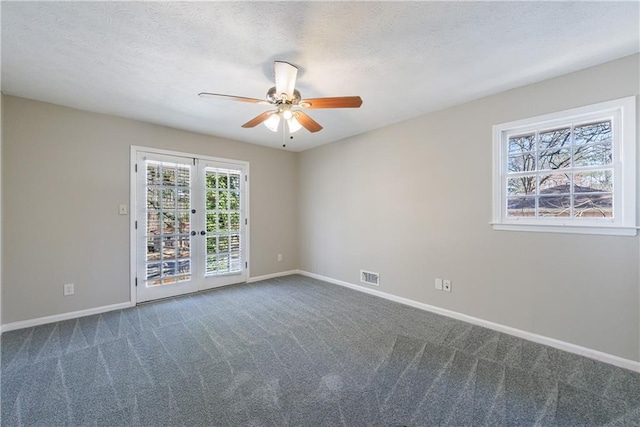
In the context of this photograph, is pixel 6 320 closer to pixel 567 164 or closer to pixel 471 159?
pixel 471 159

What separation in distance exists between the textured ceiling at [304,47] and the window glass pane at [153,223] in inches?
58.0

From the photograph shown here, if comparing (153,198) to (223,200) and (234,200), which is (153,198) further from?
(234,200)

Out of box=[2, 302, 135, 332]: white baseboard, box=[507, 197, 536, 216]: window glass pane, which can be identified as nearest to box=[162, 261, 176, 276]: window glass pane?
box=[2, 302, 135, 332]: white baseboard

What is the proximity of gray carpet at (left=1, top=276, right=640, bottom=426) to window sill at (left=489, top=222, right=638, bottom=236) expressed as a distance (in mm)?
1092

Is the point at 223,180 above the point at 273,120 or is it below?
below

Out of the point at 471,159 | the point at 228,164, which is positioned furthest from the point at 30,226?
the point at 471,159

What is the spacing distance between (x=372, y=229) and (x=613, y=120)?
2703mm

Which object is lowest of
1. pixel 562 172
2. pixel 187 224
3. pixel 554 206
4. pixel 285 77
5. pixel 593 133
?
pixel 187 224

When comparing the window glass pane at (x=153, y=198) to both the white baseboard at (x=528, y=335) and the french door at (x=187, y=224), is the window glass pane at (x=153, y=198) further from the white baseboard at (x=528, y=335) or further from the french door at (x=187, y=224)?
the white baseboard at (x=528, y=335)

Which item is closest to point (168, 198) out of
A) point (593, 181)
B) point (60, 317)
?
point (60, 317)

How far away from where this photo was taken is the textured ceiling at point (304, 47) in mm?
1687

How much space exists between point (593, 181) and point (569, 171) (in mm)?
191

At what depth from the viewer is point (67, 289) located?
3166 mm

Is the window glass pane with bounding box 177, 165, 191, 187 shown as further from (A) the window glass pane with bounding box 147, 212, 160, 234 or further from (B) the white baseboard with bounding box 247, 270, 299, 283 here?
(B) the white baseboard with bounding box 247, 270, 299, 283
